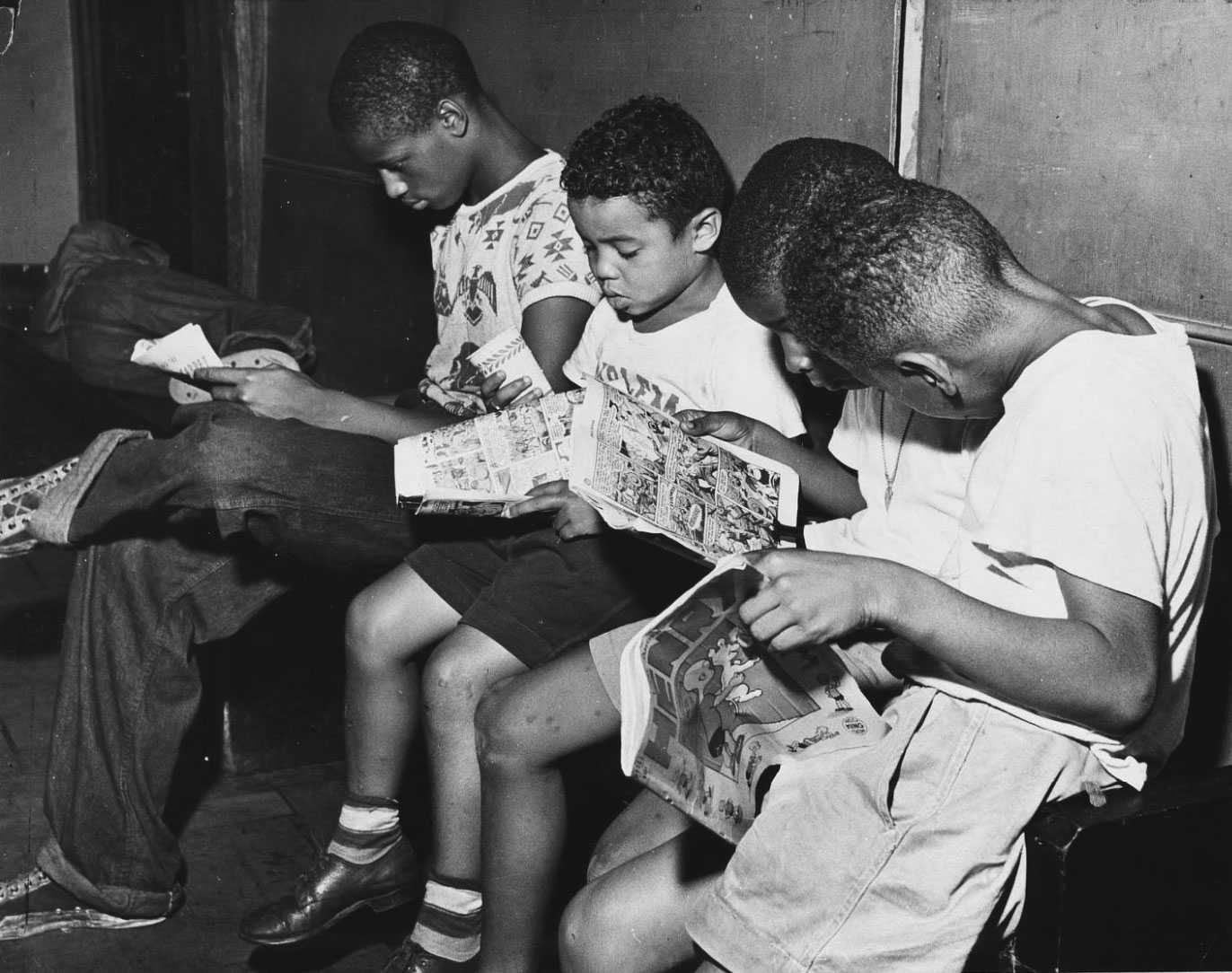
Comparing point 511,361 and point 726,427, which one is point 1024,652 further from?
point 511,361

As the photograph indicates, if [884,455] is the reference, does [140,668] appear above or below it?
below

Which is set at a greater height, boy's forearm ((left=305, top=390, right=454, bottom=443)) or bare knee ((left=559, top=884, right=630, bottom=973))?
boy's forearm ((left=305, top=390, right=454, bottom=443))

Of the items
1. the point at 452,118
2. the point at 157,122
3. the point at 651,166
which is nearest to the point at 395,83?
the point at 452,118

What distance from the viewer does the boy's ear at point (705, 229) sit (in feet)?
7.07

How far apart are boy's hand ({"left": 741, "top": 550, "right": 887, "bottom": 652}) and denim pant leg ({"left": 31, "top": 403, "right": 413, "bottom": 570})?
1.08 metres

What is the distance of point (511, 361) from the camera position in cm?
234

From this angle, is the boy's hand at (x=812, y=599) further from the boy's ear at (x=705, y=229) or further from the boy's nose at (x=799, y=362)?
the boy's ear at (x=705, y=229)

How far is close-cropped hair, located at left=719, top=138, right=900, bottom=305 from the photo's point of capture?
183 cm

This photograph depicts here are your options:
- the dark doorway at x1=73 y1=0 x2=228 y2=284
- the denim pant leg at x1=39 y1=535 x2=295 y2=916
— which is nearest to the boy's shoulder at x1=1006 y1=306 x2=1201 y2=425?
the denim pant leg at x1=39 y1=535 x2=295 y2=916

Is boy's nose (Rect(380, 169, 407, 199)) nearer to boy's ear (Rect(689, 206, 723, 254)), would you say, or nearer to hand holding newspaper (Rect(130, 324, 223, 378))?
hand holding newspaper (Rect(130, 324, 223, 378))

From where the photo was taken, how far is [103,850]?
2451 mm

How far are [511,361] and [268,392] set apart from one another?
434 millimetres

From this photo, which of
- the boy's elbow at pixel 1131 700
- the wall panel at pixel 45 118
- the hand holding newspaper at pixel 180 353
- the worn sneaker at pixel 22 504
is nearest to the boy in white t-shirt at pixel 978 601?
the boy's elbow at pixel 1131 700

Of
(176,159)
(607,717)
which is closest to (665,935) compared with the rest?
(607,717)
